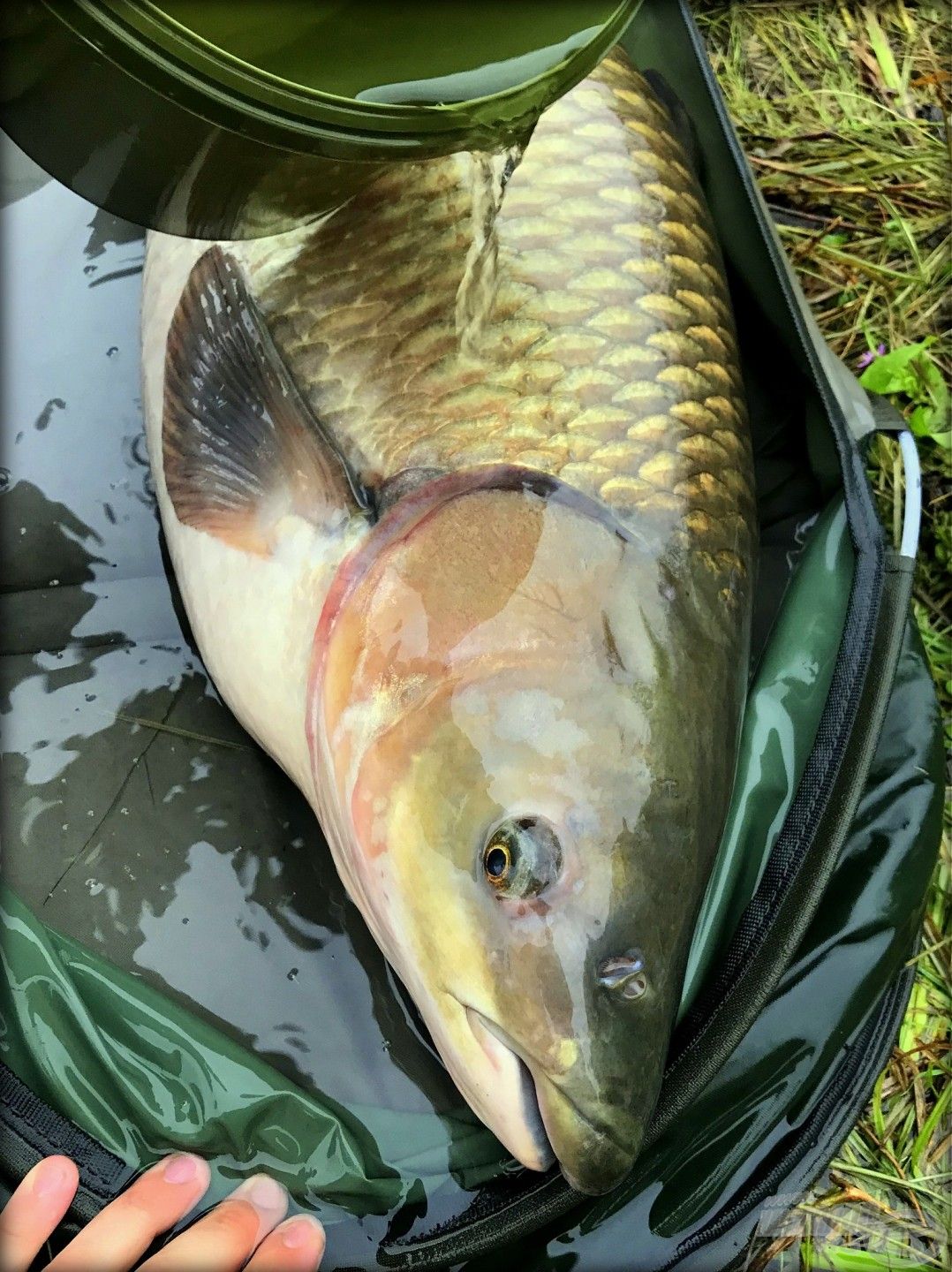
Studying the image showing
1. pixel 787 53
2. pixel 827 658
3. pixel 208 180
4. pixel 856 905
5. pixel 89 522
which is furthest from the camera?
pixel 787 53

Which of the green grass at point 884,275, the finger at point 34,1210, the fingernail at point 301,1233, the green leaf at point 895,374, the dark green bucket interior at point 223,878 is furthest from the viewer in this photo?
the green leaf at point 895,374

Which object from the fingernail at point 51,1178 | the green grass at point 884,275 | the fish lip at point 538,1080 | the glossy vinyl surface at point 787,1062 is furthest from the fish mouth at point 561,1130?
the green grass at point 884,275

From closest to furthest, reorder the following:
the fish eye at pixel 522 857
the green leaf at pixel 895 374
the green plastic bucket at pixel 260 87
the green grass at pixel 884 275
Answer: the green plastic bucket at pixel 260 87 < the fish eye at pixel 522 857 < the green grass at pixel 884 275 < the green leaf at pixel 895 374

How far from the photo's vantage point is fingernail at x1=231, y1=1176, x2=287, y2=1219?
1.51 metres

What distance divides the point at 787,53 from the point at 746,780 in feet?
6.42

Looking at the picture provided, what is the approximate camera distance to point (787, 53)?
265 cm

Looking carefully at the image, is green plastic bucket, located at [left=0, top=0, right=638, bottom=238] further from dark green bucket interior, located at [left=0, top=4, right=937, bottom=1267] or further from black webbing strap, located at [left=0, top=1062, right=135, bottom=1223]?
black webbing strap, located at [left=0, top=1062, right=135, bottom=1223]

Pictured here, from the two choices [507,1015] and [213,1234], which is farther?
[213,1234]

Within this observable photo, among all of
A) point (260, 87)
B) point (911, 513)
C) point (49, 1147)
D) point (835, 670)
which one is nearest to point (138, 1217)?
point (49, 1147)

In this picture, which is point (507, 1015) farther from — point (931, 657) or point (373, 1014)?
point (931, 657)

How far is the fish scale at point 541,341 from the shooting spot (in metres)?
1.38

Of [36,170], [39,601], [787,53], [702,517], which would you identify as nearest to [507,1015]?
[702,517]

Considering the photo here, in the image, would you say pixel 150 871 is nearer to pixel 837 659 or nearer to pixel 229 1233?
pixel 229 1233

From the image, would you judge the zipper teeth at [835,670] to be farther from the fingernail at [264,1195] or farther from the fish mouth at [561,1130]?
the fingernail at [264,1195]
